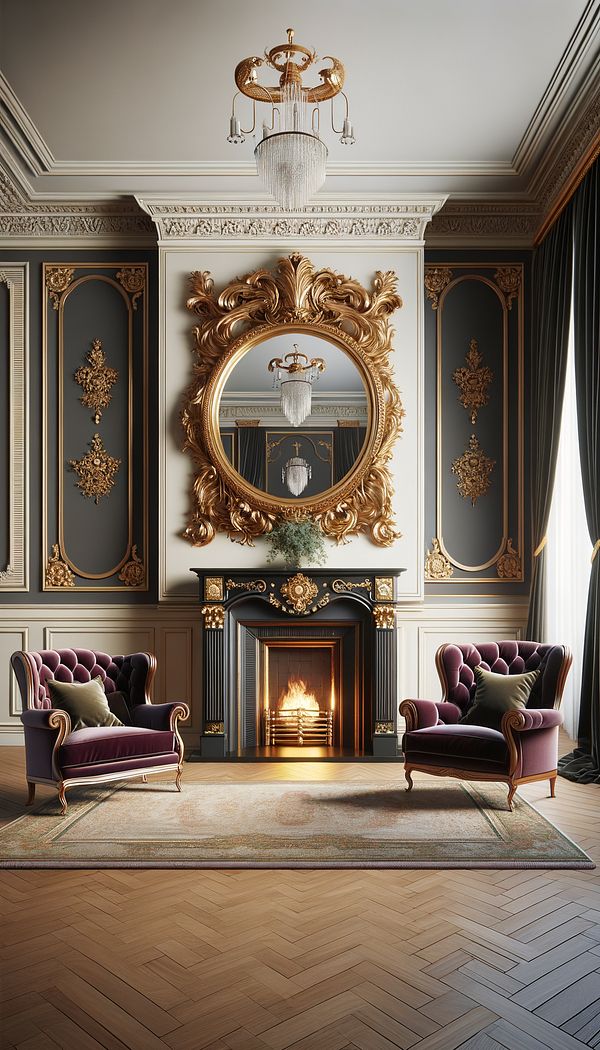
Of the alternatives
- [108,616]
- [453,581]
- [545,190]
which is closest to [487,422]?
[453,581]

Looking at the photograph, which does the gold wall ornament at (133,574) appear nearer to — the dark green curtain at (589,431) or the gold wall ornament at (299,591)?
the gold wall ornament at (299,591)

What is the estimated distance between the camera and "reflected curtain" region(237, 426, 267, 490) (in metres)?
5.86

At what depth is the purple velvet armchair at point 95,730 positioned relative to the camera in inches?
163

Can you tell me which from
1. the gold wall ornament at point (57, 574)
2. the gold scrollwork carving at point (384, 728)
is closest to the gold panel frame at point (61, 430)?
the gold wall ornament at point (57, 574)

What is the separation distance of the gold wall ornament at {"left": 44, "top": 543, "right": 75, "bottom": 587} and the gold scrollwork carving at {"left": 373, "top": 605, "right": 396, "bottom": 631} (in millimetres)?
2253

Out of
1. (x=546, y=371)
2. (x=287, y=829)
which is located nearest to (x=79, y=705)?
(x=287, y=829)

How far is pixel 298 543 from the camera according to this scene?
5.64 m

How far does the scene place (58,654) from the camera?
4781 millimetres

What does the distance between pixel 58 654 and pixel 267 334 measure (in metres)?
2.68

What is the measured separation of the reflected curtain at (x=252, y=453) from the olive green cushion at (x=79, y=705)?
2000 millimetres

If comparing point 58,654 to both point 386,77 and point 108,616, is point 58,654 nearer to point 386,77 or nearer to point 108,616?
point 108,616

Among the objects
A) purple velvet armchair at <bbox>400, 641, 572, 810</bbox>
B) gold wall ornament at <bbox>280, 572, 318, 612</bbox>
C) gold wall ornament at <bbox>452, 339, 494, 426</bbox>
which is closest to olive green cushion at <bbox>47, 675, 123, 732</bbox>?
gold wall ornament at <bbox>280, 572, 318, 612</bbox>

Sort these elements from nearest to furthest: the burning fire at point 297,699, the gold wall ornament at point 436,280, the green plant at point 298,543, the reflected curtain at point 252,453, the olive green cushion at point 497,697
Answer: the olive green cushion at point 497,697 < the green plant at point 298,543 < the burning fire at point 297,699 < the reflected curtain at point 252,453 < the gold wall ornament at point 436,280

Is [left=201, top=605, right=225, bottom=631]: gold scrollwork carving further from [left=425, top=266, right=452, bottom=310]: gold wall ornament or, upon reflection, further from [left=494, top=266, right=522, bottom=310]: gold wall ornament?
[left=494, top=266, right=522, bottom=310]: gold wall ornament
